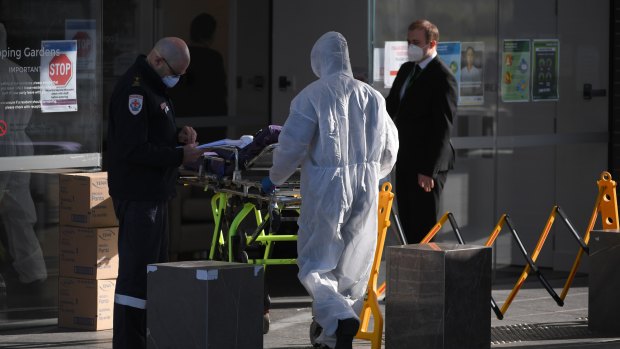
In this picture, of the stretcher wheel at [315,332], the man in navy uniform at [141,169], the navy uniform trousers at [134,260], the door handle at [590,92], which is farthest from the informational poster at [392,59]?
the navy uniform trousers at [134,260]

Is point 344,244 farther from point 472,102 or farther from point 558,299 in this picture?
point 472,102

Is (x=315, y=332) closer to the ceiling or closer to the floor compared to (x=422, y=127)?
closer to the floor

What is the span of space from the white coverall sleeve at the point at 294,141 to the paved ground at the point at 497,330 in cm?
148

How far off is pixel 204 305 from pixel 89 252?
2637 mm

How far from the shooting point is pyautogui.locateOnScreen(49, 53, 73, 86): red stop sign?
9.58 m

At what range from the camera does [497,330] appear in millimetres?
9664

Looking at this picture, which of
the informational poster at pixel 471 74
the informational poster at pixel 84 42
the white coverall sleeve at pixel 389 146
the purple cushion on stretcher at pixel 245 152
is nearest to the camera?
the white coverall sleeve at pixel 389 146

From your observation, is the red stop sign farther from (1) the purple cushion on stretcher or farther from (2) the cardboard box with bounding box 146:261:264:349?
(2) the cardboard box with bounding box 146:261:264:349

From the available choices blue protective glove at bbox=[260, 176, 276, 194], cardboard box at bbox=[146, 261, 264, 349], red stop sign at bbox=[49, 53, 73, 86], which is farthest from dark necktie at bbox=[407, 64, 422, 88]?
cardboard box at bbox=[146, 261, 264, 349]

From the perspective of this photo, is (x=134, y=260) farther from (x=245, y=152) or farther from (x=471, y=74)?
(x=471, y=74)

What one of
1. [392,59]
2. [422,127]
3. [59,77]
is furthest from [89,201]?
[392,59]

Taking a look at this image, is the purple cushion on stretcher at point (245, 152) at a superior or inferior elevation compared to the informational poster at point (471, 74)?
inferior

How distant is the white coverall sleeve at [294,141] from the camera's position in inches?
315

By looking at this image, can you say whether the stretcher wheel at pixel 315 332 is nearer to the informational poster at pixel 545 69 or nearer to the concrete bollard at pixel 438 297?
the concrete bollard at pixel 438 297
